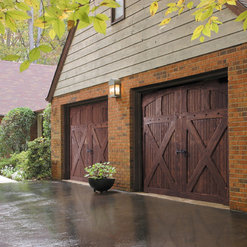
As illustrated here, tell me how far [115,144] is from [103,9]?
372cm

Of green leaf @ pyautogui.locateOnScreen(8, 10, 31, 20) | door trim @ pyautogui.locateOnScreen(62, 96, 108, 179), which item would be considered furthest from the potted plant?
green leaf @ pyautogui.locateOnScreen(8, 10, 31, 20)

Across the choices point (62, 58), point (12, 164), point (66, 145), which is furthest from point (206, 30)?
point (12, 164)

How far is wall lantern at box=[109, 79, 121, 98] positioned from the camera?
29.5 ft

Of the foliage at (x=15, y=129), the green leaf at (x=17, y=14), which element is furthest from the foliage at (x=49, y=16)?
the foliage at (x=15, y=129)

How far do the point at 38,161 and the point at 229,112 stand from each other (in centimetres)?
810

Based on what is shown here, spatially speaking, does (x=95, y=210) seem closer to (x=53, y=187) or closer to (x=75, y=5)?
(x=53, y=187)

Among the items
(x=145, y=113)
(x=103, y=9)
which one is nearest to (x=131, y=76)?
(x=145, y=113)

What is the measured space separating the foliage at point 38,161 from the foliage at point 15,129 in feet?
14.0

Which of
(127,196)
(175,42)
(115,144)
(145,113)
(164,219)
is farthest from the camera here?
(115,144)

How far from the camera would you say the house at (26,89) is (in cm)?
1827

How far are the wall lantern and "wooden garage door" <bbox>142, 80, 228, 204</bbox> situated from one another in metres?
0.75

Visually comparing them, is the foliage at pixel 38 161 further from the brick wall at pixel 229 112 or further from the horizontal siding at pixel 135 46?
the horizontal siding at pixel 135 46

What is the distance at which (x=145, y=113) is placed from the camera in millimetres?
8656

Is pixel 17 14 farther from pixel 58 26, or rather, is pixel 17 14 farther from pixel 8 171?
pixel 8 171
